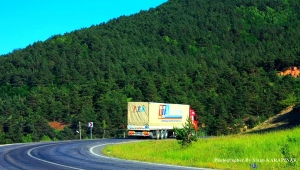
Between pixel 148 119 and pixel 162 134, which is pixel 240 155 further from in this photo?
pixel 162 134

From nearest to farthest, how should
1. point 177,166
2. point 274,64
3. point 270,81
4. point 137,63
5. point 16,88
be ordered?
point 177,166 < point 270,81 < point 274,64 < point 16,88 < point 137,63

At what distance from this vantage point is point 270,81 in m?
97.1

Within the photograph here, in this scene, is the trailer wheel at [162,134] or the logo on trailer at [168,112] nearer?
the logo on trailer at [168,112]

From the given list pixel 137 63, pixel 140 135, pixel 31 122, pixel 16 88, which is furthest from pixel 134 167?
pixel 137 63

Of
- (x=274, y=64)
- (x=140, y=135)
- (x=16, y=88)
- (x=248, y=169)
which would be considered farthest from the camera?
(x=16, y=88)

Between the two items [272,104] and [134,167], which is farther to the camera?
[272,104]

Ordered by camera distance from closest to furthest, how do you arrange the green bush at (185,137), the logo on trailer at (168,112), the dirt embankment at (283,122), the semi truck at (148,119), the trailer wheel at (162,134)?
the green bush at (185,137)
the semi truck at (148,119)
the dirt embankment at (283,122)
the logo on trailer at (168,112)
the trailer wheel at (162,134)

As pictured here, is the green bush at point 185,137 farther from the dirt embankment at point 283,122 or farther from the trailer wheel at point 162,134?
the dirt embankment at point 283,122

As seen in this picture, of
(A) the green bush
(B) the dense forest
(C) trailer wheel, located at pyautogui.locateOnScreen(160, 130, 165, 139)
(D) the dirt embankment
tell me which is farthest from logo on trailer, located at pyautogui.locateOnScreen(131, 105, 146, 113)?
(B) the dense forest

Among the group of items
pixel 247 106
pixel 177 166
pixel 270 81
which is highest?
pixel 270 81

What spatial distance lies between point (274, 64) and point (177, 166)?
310ft

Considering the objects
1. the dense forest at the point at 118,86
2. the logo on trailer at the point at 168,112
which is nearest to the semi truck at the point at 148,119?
the logo on trailer at the point at 168,112

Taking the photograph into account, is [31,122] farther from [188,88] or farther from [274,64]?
[274,64]

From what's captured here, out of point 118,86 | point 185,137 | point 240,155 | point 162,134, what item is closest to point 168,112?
point 162,134
